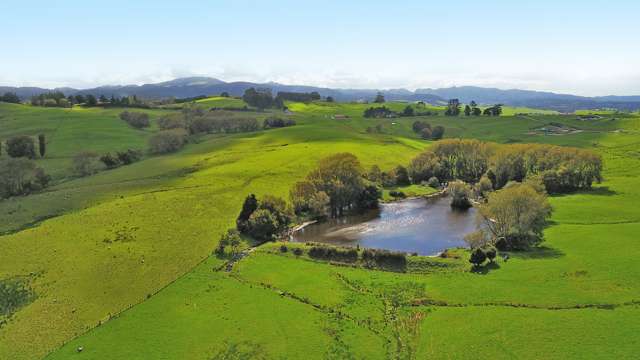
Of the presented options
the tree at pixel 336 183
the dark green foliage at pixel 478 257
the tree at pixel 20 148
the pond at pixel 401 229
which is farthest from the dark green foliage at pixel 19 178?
the dark green foliage at pixel 478 257

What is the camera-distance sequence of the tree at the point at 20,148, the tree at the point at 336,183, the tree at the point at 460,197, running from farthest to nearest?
the tree at the point at 20,148 < the tree at the point at 460,197 < the tree at the point at 336,183

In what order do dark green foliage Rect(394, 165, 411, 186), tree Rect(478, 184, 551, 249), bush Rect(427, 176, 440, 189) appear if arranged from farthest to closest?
dark green foliage Rect(394, 165, 411, 186), bush Rect(427, 176, 440, 189), tree Rect(478, 184, 551, 249)

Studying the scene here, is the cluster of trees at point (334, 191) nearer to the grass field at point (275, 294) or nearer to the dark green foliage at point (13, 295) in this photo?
the grass field at point (275, 294)

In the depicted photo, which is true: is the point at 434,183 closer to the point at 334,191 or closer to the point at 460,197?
the point at 460,197

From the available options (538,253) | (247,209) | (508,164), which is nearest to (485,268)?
(538,253)

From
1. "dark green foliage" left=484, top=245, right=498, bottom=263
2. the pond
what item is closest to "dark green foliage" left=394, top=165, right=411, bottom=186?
the pond

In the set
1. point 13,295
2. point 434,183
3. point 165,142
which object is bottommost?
point 13,295

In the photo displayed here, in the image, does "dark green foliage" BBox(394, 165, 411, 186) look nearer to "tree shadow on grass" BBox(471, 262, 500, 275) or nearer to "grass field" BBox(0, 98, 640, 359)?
"grass field" BBox(0, 98, 640, 359)
